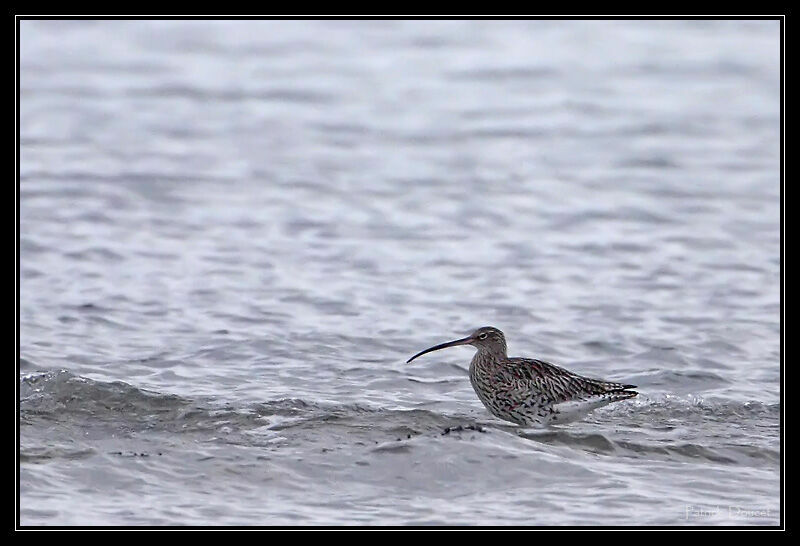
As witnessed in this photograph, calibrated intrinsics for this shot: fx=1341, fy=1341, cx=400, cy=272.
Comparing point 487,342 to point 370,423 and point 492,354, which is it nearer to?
point 492,354

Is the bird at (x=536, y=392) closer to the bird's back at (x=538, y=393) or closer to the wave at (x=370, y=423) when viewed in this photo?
the bird's back at (x=538, y=393)

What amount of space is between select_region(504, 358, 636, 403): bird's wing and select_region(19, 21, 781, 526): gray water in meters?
0.31

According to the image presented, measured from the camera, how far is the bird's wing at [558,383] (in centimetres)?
952

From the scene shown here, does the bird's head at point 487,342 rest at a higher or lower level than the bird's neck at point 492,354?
higher

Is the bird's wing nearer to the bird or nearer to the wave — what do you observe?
the bird

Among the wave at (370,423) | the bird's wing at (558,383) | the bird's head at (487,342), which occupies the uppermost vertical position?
the bird's head at (487,342)

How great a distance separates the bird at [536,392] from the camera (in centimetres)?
947

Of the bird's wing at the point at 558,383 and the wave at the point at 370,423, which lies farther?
the bird's wing at the point at 558,383

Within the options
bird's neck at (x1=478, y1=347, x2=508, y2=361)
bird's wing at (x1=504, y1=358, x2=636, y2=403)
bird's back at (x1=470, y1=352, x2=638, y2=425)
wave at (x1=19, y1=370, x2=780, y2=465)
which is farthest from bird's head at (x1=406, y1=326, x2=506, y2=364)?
wave at (x1=19, y1=370, x2=780, y2=465)

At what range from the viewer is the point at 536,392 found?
9586mm

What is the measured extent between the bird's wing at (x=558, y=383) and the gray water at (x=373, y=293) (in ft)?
1.01

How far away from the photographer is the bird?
9469 millimetres

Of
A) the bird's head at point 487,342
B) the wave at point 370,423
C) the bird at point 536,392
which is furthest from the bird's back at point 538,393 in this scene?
the bird's head at point 487,342

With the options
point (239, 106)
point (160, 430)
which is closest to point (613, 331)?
point (160, 430)
